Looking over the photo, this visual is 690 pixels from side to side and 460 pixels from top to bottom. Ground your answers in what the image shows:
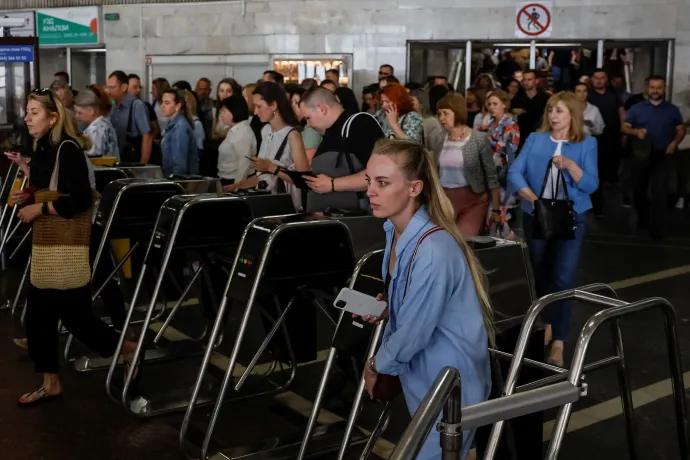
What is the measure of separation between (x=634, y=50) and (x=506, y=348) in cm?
1126

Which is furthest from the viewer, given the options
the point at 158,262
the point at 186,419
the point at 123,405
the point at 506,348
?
the point at 158,262

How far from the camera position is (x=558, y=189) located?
6.11m

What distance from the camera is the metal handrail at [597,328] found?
10.6 ft

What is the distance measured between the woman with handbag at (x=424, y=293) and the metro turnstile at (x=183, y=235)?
7.68 ft

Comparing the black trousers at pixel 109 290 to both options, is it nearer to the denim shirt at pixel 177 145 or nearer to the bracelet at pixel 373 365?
the denim shirt at pixel 177 145

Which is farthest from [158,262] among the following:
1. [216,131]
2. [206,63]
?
[206,63]

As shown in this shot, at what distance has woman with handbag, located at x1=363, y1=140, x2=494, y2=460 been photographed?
10.3 feet

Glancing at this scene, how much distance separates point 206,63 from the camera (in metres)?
16.7

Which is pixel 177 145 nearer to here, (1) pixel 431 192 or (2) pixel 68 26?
(1) pixel 431 192

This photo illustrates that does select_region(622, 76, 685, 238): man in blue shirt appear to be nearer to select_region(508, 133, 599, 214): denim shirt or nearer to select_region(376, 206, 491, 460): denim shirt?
select_region(508, 133, 599, 214): denim shirt

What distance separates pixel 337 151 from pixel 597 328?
262cm

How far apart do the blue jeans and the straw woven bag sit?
9.27ft

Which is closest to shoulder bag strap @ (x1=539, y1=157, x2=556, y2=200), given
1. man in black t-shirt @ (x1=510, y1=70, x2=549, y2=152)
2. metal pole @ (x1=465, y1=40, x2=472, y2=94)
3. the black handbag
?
the black handbag

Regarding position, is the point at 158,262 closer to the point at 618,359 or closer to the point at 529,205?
the point at 529,205
